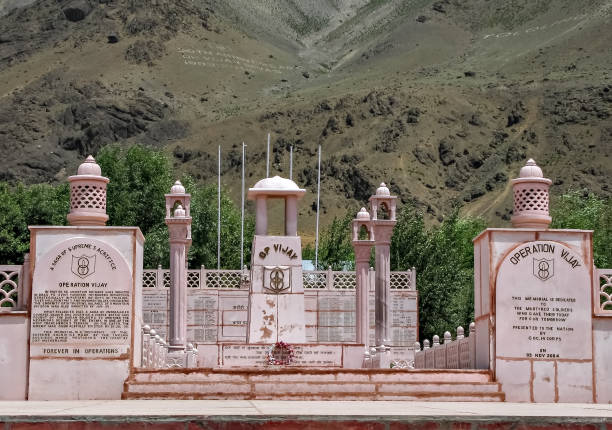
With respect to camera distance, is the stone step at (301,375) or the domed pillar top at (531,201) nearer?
the stone step at (301,375)

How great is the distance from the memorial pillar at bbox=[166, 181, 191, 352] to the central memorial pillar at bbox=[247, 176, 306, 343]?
2845 millimetres

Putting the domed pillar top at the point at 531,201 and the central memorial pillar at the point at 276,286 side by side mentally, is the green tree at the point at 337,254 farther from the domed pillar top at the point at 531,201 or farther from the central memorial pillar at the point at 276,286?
the domed pillar top at the point at 531,201

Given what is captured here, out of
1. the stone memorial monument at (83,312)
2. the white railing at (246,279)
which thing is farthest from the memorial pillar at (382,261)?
the white railing at (246,279)

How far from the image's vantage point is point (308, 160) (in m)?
120

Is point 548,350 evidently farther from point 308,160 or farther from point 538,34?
point 538,34

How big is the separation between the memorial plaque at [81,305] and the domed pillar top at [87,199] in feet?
2.65

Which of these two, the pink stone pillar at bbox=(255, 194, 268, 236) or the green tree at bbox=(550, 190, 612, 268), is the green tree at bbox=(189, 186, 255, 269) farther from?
the pink stone pillar at bbox=(255, 194, 268, 236)

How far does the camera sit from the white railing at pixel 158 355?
18.1 meters

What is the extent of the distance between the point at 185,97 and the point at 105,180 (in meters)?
131

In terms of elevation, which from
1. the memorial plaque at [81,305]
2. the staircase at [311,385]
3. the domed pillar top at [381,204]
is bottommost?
the staircase at [311,385]

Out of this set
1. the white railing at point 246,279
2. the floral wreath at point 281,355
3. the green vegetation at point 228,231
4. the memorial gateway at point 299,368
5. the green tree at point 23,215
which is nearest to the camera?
the memorial gateway at point 299,368

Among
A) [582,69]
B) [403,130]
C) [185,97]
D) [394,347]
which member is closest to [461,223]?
[394,347]

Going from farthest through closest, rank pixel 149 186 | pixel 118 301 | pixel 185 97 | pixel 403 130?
pixel 185 97
pixel 403 130
pixel 149 186
pixel 118 301

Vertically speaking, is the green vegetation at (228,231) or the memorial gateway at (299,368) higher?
the green vegetation at (228,231)
